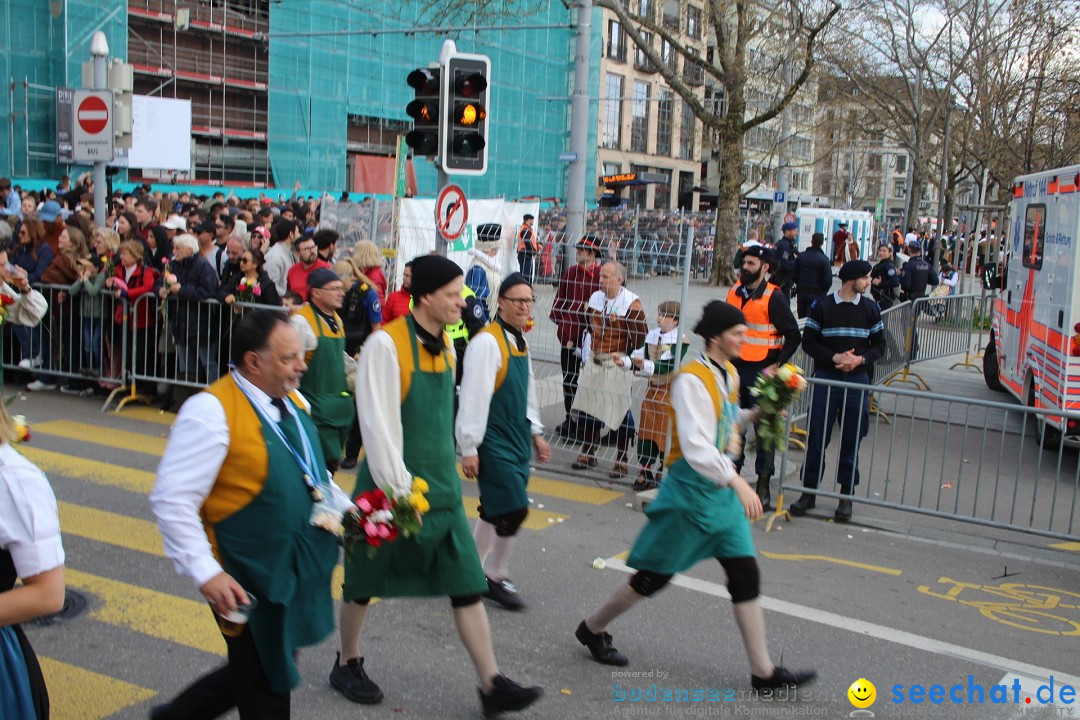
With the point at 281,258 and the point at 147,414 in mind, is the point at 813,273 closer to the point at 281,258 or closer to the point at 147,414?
the point at 281,258

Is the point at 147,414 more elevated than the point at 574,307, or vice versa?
the point at 574,307

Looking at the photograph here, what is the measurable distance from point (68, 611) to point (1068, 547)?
6585 millimetres

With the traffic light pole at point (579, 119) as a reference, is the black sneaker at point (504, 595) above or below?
below

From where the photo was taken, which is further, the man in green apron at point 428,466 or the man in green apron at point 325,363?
the man in green apron at point 325,363

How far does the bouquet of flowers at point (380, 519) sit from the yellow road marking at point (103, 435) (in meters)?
5.57

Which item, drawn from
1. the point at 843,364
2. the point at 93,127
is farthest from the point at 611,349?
the point at 93,127

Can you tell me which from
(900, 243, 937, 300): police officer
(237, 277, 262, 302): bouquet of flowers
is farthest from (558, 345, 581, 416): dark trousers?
(900, 243, 937, 300): police officer

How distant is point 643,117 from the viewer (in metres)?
62.8

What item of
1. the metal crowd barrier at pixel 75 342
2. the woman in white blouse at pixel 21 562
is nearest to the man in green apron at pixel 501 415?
the woman in white blouse at pixel 21 562

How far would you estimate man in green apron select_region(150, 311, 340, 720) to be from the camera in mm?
3266

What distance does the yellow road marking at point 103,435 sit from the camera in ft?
29.8

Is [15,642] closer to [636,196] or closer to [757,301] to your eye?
[757,301]

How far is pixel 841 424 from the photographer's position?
26.5 ft

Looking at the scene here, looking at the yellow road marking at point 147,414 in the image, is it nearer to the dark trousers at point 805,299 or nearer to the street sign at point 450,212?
the street sign at point 450,212
